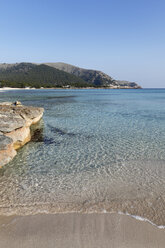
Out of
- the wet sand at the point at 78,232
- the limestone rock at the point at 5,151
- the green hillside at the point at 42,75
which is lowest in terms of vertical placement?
the wet sand at the point at 78,232

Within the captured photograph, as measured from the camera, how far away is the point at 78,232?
149 inches

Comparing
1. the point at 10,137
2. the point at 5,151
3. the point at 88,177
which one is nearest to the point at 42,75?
the point at 10,137

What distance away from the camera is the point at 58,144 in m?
9.60

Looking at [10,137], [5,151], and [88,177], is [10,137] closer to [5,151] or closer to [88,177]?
[5,151]

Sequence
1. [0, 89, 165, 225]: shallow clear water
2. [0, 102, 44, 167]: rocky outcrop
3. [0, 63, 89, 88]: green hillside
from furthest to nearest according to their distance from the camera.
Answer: [0, 63, 89, 88]: green hillside, [0, 102, 44, 167]: rocky outcrop, [0, 89, 165, 225]: shallow clear water

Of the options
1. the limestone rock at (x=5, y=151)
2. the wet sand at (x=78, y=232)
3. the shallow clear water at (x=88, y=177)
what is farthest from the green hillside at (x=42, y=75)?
the wet sand at (x=78, y=232)

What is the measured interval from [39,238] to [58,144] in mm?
6121

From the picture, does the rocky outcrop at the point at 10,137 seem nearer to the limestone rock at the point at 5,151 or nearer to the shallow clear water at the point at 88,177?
the limestone rock at the point at 5,151

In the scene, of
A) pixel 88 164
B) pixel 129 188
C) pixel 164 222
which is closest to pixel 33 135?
pixel 88 164

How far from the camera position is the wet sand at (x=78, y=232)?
3492 mm

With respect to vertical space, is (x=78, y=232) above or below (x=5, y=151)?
below

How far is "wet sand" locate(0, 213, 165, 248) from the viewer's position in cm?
349

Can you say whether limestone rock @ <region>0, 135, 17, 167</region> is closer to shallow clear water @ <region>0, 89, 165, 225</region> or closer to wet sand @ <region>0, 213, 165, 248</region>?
shallow clear water @ <region>0, 89, 165, 225</region>

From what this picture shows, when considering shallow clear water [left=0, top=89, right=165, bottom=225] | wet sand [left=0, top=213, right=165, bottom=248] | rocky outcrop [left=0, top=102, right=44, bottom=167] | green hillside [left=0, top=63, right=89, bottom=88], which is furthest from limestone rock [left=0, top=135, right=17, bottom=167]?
green hillside [left=0, top=63, right=89, bottom=88]
